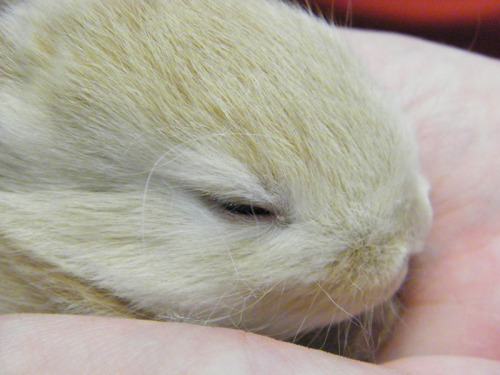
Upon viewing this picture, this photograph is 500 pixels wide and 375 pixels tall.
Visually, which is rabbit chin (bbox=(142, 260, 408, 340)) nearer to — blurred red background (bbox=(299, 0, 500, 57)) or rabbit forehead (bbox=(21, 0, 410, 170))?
rabbit forehead (bbox=(21, 0, 410, 170))

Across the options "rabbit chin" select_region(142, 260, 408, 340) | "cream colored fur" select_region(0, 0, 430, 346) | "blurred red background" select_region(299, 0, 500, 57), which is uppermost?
"blurred red background" select_region(299, 0, 500, 57)

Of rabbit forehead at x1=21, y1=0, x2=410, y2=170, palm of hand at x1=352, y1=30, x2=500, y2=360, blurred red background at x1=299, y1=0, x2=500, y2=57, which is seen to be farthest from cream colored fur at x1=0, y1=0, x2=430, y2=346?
blurred red background at x1=299, y1=0, x2=500, y2=57

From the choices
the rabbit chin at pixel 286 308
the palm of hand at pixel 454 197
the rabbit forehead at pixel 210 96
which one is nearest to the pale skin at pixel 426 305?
the palm of hand at pixel 454 197

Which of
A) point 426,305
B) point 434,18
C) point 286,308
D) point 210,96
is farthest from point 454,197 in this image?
point 434,18

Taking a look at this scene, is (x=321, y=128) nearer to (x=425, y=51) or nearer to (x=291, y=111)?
(x=291, y=111)

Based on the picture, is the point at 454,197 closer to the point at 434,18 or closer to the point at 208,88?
the point at 208,88

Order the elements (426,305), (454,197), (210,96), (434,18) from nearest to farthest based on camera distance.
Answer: (210,96), (426,305), (454,197), (434,18)

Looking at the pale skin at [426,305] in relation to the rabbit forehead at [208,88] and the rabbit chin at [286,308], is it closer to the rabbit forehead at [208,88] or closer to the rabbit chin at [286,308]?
the rabbit chin at [286,308]

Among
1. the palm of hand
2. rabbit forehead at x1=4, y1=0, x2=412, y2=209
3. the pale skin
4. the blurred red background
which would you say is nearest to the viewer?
the pale skin
